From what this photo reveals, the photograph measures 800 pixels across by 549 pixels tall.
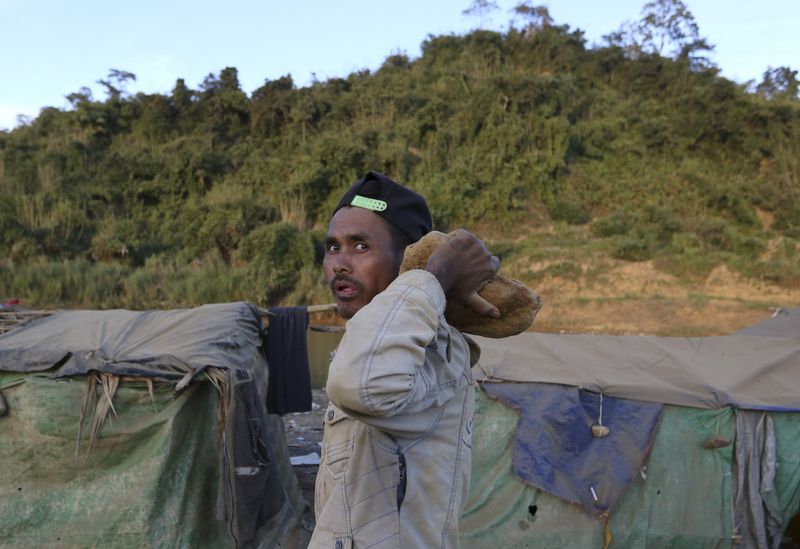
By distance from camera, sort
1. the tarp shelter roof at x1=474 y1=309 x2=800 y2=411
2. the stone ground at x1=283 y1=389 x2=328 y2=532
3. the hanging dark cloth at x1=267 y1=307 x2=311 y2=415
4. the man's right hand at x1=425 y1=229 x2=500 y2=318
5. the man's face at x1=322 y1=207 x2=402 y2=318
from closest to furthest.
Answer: the man's right hand at x1=425 y1=229 x2=500 y2=318 → the man's face at x1=322 y1=207 x2=402 y2=318 → the tarp shelter roof at x1=474 y1=309 x2=800 y2=411 → the hanging dark cloth at x1=267 y1=307 x2=311 y2=415 → the stone ground at x1=283 y1=389 x2=328 y2=532

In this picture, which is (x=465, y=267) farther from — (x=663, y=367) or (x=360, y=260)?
(x=663, y=367)

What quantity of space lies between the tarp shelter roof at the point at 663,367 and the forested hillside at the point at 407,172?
14.6 meters

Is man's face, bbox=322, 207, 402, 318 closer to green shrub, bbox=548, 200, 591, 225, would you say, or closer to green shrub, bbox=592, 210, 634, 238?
green shrub, bbox=592, 210, 634, 238

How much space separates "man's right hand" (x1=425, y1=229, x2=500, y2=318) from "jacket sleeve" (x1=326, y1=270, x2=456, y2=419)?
0.07 m

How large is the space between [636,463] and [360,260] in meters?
3.51

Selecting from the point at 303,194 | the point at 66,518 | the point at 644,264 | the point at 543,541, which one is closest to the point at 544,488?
the point at 543,541

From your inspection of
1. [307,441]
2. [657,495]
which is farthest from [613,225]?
[657,495]

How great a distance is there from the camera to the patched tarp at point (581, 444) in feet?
13.8

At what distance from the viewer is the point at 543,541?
4230 millimetres

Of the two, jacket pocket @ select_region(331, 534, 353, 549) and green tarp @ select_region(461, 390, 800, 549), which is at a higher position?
jacket pocket @ select_region(331, 534, 353, 549)

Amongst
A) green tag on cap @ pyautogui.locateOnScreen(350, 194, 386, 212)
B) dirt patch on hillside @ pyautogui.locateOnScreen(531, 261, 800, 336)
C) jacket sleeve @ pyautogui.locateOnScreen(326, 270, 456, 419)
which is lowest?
dirt patch on hillside @ pyautogui.locateOnScreen(531, 261, 800, 336)

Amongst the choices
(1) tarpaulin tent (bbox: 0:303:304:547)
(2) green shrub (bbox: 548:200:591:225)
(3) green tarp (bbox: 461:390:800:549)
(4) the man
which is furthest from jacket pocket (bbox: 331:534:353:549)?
(2) green shrub (bbox: 548:200:591:225)

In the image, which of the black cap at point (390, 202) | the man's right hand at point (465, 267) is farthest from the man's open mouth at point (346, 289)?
the man's right hand at point (465, 267)

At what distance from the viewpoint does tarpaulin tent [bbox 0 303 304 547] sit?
389cm
